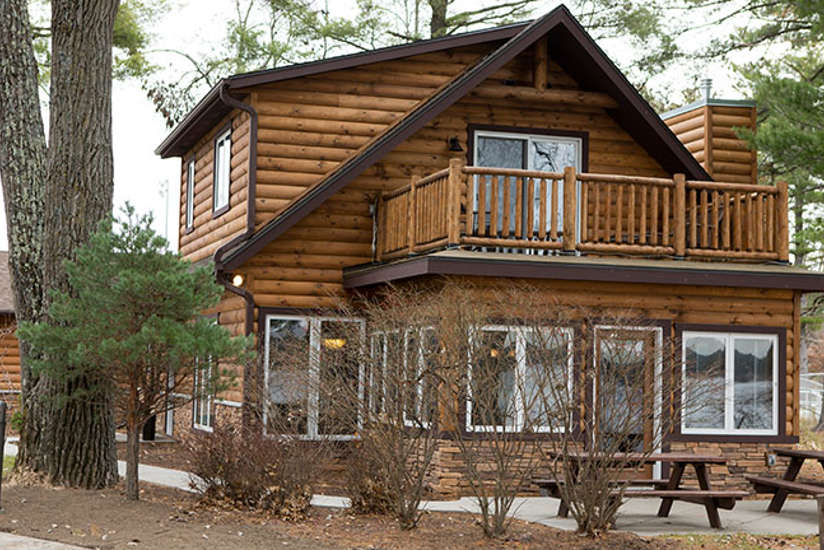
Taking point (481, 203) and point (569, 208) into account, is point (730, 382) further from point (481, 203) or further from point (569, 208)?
point (481, 203)

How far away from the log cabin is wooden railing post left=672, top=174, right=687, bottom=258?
0.09 feet

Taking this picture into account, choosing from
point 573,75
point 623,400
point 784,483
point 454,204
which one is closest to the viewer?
point 623,400

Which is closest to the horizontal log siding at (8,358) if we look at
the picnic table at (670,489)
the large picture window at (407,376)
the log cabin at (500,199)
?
the log cabin at (500,199)

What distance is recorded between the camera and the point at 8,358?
25.2m

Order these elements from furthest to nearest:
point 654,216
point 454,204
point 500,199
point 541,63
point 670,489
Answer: point 541,63, point 500,199, point 654,216, point 454,204, point 670,489

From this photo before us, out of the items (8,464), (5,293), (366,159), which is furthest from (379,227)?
(5,293)

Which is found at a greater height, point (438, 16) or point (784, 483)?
point (438, 16)

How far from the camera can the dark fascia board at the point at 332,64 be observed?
1605cm

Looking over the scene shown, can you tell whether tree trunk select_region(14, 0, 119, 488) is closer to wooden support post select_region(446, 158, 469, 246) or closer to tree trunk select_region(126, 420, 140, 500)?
tree trunk select_region(126, 420, 140, 500)

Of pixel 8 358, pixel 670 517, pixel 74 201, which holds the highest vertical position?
pixel 74 201

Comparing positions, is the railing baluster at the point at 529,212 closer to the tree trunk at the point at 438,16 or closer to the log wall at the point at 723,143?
the log wall at the point at 723,143

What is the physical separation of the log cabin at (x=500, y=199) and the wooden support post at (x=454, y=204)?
25 millimetres

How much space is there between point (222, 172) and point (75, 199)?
5.79 meters

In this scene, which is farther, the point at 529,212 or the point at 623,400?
the point at 529,212
